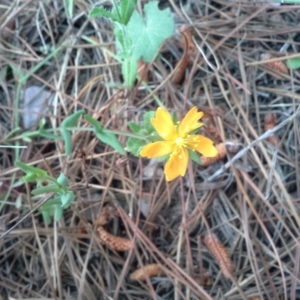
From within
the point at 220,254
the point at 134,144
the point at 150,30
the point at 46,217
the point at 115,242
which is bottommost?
the point at 220,254

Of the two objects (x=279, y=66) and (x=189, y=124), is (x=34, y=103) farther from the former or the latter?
(x=279, y=66)

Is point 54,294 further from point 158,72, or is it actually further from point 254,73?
point 254,73

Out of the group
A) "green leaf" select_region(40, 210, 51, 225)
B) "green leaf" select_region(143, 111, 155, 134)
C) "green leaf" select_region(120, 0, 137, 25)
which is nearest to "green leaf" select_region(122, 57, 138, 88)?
"green leaf" select_region(143, 111, 155, 134)

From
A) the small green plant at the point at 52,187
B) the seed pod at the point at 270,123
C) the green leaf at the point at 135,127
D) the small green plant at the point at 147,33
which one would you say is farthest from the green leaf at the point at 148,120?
the seed pod at the point at 270,123

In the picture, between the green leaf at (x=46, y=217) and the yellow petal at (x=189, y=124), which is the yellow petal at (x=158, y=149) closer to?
the yellow petal at (x=189, y=124)

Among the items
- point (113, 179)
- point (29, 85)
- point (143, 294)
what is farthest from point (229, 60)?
point (143, 294)

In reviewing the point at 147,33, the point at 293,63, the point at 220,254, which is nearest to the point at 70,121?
the point at 147,33
